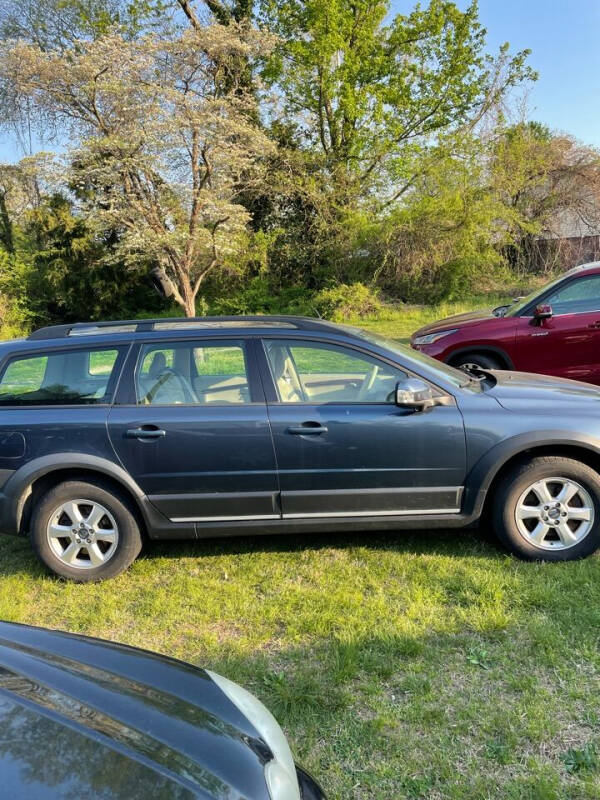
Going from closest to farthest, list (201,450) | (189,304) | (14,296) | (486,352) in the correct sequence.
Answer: (201,450)
(486,352)
(189,304)
(14,296)

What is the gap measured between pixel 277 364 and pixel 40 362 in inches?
62.8

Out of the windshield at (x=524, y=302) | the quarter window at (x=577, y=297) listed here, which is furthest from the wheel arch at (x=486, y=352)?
the quarter window at (x=577, y=297)

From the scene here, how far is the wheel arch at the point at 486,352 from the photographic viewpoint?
261 inches

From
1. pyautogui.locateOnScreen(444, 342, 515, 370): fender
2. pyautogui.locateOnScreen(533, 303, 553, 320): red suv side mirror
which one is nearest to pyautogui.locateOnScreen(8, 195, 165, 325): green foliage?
pyautogui.locateOnScreen(444, 342, 515, 370): fender

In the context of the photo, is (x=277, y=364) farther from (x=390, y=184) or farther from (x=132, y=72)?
(x=390, y=184)

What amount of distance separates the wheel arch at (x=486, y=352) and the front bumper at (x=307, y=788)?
5.68 metres

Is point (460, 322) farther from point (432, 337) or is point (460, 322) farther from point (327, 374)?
point (327, 374)

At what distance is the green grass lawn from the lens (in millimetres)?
2129

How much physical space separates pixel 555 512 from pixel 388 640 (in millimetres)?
1403

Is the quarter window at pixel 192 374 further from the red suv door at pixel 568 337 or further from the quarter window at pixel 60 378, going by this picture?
the red suv door at pixel 568 337

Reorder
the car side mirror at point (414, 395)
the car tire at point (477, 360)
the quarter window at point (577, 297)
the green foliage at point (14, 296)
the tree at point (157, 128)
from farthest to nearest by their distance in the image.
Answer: the green foliage at point (14, 296) → the tree at point (157, 128) → the car tire at point (477, 360) → the quarter window at point (577, 297) → the car side mirror at point (414, 395)

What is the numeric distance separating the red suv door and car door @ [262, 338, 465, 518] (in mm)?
3618

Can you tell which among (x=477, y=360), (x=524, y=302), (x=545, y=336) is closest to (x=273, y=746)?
(x=477, y=360)

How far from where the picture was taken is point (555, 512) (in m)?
3.43
